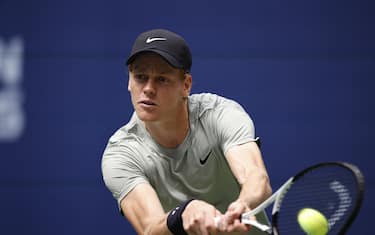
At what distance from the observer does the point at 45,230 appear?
3859 millimetres

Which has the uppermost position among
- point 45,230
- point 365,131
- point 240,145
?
point 240,145

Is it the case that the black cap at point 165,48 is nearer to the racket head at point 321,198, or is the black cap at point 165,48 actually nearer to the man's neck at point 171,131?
the man's neck at point 171,131

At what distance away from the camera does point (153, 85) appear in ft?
8.84

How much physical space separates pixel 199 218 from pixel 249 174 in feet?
1.28

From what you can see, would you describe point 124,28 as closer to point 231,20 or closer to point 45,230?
point 231,20

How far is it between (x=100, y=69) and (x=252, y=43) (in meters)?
0.65

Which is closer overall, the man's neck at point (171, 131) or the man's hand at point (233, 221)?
the man's hand at point (233, 221)

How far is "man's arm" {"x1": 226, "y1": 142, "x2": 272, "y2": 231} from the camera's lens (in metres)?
2.50

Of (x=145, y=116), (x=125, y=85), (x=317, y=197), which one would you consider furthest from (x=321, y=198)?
(x=125, y=85)

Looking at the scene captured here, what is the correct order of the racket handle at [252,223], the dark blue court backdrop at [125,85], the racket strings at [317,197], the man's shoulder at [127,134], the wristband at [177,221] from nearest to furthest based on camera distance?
the racket handle at [252,223] < the wristband at [177,221] < the racket strings at [317,197] < the man's shoulder at [127,134] < the dark blue court backdrop at [125,85]

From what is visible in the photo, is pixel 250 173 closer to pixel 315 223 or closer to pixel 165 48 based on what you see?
pixel 315 223

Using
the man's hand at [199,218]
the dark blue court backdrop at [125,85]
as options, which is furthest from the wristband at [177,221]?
the dark blue court backdrop at [125,85]

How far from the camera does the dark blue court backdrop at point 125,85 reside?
3836 millimetres

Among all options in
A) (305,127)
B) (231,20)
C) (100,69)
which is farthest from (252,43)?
(100,69)
